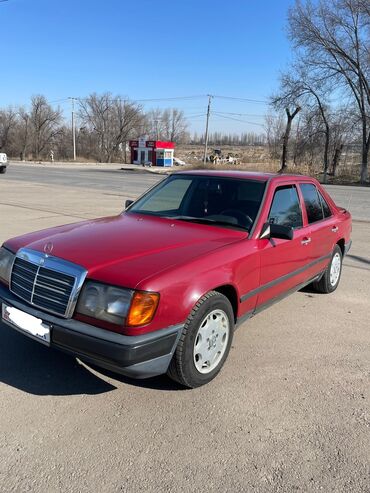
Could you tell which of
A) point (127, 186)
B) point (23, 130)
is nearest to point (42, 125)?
point (23, 130)

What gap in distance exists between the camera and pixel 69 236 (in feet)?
11.8

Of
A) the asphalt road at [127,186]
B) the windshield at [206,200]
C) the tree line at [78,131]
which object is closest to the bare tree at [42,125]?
the tree line at [78,131]

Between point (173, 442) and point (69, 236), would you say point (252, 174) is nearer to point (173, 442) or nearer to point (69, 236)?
point (69, 236)

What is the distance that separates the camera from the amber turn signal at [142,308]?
2.73 m

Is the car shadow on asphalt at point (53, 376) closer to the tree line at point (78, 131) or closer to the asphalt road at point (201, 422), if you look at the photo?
the asphalt road at point (201, 422)

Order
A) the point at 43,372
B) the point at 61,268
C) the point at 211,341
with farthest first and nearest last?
1. the point at 43,372
2. the point at 211,341
3. the point at 61,268

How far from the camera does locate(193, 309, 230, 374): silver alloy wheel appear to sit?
317 centimetres

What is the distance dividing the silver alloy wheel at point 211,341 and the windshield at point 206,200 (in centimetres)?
93

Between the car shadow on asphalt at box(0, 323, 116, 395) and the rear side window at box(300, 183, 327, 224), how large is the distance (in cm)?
283

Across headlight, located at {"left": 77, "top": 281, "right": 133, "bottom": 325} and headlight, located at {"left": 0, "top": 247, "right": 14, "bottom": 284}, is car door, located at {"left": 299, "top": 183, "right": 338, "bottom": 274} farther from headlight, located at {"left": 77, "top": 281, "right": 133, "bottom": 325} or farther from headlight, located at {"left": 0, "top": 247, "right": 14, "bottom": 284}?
headlight, located at {"left": 0, "top": 247, "right": 14, "bottom": 284}

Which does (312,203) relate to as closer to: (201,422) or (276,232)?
(276,232)

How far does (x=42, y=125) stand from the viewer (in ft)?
254

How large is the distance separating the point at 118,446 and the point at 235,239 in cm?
180

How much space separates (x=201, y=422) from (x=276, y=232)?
1.69 metres
